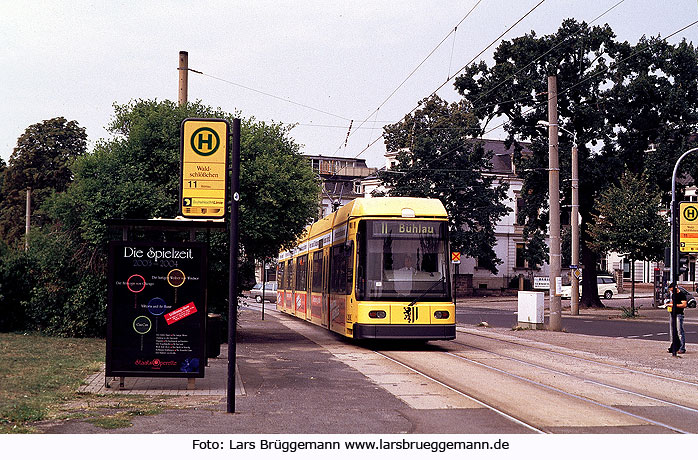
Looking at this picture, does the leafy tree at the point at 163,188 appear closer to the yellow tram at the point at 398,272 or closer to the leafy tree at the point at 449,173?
the yellow tram at the point at 398,272

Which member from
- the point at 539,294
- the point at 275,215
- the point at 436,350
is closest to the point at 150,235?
the point at 275,215

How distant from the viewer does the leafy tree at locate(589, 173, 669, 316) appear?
43.7m

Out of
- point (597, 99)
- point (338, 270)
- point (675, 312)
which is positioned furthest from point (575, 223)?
point (675, 312)

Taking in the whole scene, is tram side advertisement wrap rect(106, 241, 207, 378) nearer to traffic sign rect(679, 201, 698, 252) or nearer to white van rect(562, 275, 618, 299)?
traffic sign rect(679, 201, 698, 252)

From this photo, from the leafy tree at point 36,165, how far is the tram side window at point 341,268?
40338mm

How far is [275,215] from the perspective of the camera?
2206 cm

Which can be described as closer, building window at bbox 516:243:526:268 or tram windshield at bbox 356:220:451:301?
tram windshield at bbox 356:220:451:301

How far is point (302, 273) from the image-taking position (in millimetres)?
32656

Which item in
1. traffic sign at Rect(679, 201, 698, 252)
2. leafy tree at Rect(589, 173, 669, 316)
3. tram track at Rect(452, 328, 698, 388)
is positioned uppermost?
leafy tree at Rect(589, 173, 669, 316)

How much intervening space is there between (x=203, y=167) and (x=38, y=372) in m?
4.48

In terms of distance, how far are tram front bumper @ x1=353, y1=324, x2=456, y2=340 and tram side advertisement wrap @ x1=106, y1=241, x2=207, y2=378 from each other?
25.9 feet

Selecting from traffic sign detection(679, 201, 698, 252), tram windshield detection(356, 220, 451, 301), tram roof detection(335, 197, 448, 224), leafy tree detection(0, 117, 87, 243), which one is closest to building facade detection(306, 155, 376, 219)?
leafy tree detection(0, 117, 87, 243)

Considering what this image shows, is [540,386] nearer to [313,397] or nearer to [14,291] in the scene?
[313,397]

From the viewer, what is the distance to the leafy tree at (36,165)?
60312 mm
